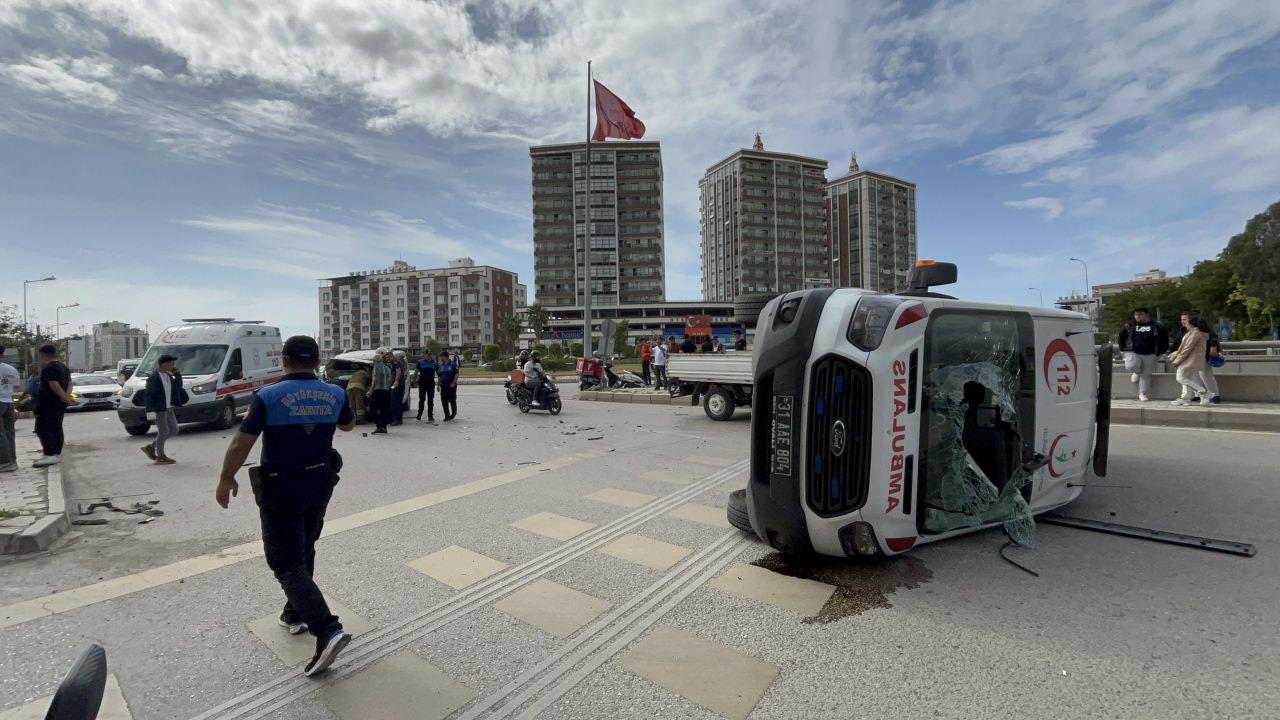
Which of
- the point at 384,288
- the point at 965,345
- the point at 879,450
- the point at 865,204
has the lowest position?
the point at 879,450

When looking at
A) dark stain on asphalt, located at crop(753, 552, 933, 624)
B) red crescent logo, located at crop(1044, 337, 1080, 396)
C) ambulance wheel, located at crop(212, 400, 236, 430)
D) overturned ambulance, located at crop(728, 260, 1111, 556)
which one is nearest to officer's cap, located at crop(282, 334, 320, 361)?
overturned ambulance, located at crop(728, 260, 1111, 556)

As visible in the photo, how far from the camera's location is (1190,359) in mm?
10289

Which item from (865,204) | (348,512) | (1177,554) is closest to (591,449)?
(348,512)

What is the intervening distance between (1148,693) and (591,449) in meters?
7.35

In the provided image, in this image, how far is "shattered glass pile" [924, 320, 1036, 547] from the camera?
408 centimetres

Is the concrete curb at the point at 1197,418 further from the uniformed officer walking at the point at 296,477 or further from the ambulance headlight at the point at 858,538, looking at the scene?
the uniformed officer walking at the point at 296,477

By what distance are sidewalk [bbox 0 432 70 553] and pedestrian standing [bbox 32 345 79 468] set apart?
0.30 m

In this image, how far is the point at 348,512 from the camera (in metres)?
5.79

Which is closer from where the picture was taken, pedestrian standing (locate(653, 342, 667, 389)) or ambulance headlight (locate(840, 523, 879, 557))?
ambulance headlight (locate(840, 523, 879, 557))

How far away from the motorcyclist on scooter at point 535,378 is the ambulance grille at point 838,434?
11.6 metres

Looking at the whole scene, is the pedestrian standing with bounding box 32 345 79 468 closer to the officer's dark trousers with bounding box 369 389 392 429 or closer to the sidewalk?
the sidewalk

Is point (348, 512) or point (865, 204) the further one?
point (865, 204)

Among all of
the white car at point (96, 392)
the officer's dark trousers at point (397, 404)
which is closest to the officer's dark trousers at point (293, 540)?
the officer's dark trousers at point (397, 404)

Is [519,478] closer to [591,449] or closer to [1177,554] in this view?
[591,449]
